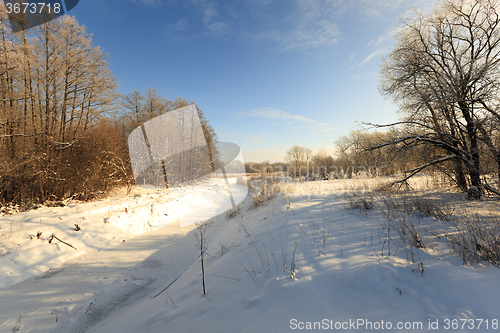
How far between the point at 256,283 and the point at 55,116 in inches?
443

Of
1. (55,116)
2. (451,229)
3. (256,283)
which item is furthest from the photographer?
(55,116)

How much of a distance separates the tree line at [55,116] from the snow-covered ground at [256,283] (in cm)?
260

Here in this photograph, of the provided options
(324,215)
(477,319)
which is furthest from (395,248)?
(324,215)

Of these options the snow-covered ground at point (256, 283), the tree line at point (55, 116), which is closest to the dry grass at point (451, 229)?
the snow-covered ground at point (256, 283)

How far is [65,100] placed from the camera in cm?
927

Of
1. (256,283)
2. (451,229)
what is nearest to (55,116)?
(256,283)

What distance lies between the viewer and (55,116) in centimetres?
861

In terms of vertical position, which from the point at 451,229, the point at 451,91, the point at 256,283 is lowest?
the point at 256,283

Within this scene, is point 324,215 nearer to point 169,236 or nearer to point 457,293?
point 457,293

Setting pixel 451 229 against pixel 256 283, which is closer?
pixel 256 283

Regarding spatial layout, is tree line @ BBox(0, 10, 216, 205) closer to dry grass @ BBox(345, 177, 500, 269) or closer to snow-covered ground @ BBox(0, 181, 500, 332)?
snow-covered ground @ BBox(0, 181, 500, 332)

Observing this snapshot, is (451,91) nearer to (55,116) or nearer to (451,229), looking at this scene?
(451,229)

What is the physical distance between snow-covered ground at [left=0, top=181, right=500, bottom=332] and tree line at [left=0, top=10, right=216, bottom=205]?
2604 millimetres

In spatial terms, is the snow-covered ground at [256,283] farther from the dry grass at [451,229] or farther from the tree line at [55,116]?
the tree line at [55,116]
